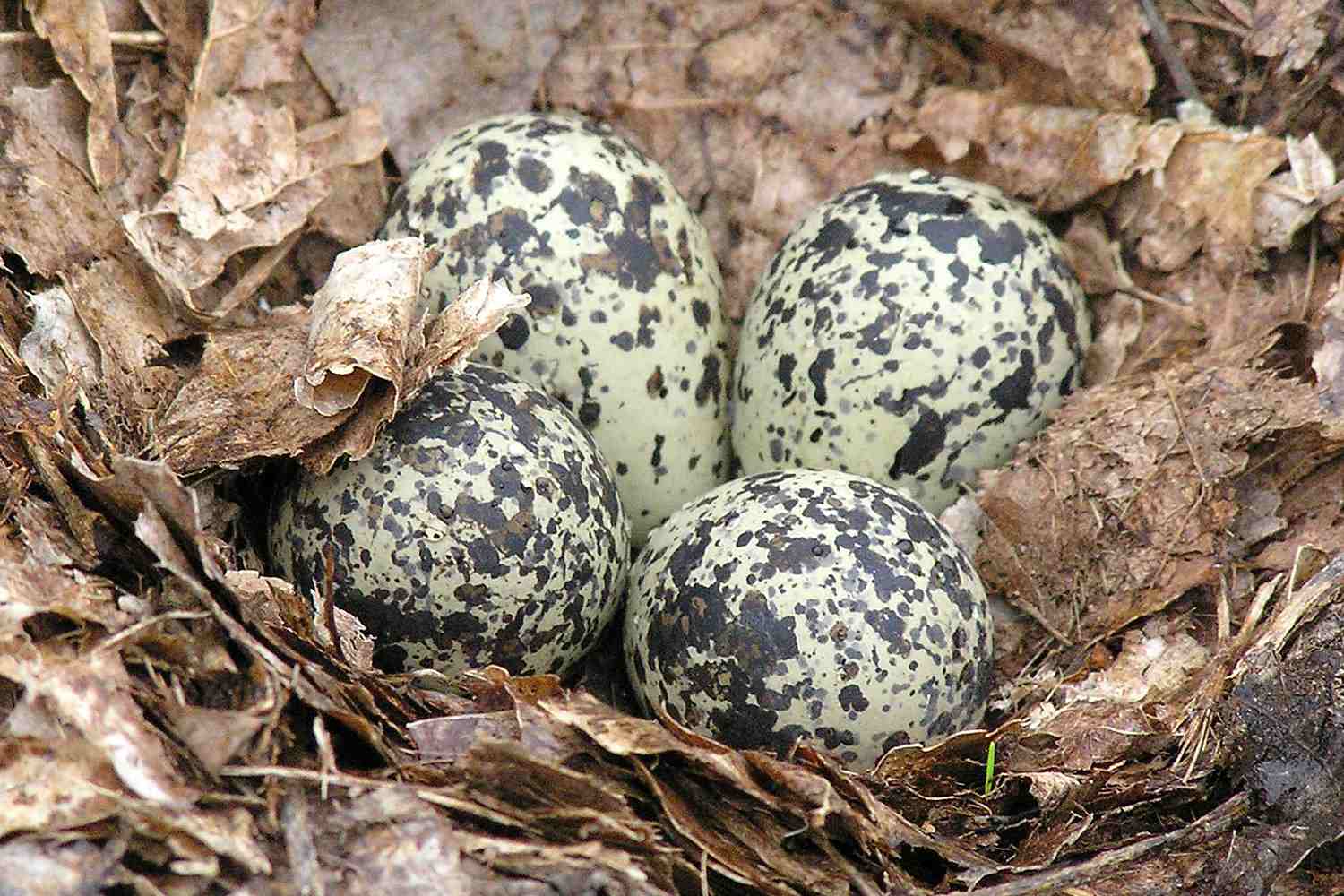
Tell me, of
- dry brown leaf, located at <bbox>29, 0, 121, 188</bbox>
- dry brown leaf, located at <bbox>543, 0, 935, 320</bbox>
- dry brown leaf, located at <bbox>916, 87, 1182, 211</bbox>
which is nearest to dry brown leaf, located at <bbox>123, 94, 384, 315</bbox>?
dry brown leaf, located at <bbox>29, 0, 121, 188</bbox>

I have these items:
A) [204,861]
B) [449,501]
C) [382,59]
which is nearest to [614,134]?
[382,59]

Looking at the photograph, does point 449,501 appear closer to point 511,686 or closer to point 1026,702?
point 511,686

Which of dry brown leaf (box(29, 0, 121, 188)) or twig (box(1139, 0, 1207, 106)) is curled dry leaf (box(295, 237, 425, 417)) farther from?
twig (box(1139, 0, 1207, 106))

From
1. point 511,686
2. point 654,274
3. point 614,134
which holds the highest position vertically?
point 614,134

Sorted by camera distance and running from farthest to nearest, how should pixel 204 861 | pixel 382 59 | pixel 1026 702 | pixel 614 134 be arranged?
pixel 382 59
pixel 614 134
pixel 1026 702
pixel 204 861

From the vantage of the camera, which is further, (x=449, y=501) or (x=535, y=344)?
(x=535, y=344)

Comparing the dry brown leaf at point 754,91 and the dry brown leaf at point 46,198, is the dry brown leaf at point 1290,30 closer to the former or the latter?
the dry brown leaf at point 754,91

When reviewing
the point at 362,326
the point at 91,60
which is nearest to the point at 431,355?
the point at 362,326
